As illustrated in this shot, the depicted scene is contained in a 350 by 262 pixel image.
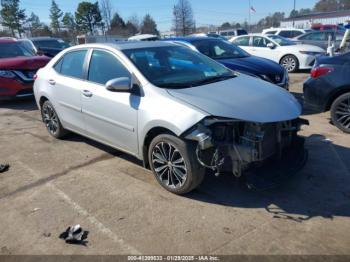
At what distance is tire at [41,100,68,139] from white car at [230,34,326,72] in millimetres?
9138

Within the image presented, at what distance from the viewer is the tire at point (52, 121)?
19.6ft

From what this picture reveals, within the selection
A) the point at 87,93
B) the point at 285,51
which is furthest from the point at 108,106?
the point at 285,51

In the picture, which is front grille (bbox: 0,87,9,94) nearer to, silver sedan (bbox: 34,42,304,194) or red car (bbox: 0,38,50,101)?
red car (bbox: 0,38,50,101)

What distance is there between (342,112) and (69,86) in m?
4.53

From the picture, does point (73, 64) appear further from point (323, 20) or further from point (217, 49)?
point (323, 20)

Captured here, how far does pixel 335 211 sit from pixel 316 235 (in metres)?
0.54

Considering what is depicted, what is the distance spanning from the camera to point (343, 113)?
5.82 m

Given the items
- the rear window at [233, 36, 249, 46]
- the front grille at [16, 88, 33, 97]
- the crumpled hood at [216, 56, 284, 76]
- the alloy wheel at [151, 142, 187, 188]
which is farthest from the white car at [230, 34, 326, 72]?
the alloy wheel at [151, 142, 187, 188]

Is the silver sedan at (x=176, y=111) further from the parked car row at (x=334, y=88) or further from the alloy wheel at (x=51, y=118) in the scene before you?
the parked car row at (x=334, y=88)

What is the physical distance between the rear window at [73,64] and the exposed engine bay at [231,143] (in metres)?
2.39

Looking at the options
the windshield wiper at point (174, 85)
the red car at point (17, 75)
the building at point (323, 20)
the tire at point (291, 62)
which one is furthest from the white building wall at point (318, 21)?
the windshield wiper at point (174, 85)

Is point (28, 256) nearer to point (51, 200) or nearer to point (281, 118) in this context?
point (51, 200)

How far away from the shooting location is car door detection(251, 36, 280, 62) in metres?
12.9

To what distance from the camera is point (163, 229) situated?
3.38 m
